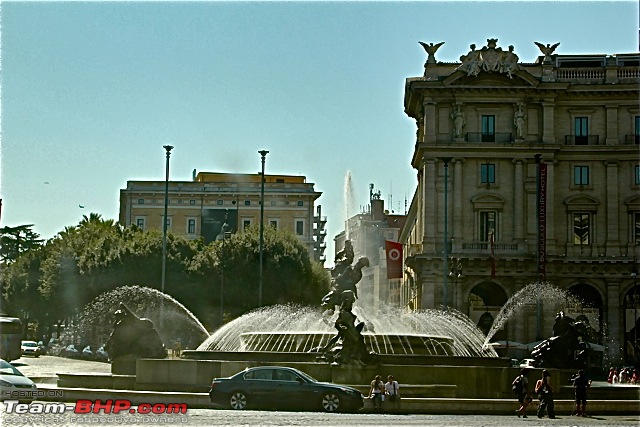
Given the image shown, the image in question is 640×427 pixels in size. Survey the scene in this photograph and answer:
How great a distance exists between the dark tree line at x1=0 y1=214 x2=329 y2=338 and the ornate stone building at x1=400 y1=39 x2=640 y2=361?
8846mm

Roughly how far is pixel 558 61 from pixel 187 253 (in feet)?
100

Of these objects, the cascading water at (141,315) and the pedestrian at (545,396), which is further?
the cascading water at (141,315)

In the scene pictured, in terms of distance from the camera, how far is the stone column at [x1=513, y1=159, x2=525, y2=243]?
259ft

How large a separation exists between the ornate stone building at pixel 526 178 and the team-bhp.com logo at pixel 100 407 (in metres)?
51.8

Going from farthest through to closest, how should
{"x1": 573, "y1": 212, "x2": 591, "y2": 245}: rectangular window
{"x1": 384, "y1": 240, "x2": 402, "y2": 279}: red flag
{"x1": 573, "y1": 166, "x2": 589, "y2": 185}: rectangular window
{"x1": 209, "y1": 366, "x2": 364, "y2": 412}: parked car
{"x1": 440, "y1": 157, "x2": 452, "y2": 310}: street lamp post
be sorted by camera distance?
{"x1": 384, "y1": 240, "x2": 402, "y2": 279}: red flag → {"x1": 573, "y1": 166, "x2": 589, "y2": 185}: rectangular window → {"x1": 573, "y1": 212, "x2": 591, "y2": 245}: rectangular window → {"x1": 440, "y1": 157, "x2": 452, "y2": 310}: street lamp post → {"x1": 209, "y1": 366, "x2": 364, "y2": 412}: parked car

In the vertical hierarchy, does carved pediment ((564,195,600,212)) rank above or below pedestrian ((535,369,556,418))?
above

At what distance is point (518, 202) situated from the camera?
261 feet

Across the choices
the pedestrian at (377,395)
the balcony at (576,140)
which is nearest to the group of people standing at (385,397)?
the pedestrian at (377,395)

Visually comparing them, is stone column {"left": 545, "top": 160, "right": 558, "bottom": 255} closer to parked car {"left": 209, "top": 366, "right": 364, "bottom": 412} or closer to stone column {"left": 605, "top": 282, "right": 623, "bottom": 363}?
stone column {"left": 605, "top": 282, "right": 623, "bottom": 363}

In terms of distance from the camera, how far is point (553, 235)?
7906cm

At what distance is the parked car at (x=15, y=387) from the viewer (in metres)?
27.8

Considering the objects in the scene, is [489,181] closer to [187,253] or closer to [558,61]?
[558,61]

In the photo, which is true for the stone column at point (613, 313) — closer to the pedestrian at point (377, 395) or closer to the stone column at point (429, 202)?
the stone column at point (429, 202)

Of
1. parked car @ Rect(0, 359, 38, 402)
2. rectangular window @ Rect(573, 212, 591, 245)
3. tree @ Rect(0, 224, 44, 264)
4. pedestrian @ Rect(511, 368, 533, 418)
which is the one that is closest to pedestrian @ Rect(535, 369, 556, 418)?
pedestrian @ Rect(511, 368, 533, 418)
